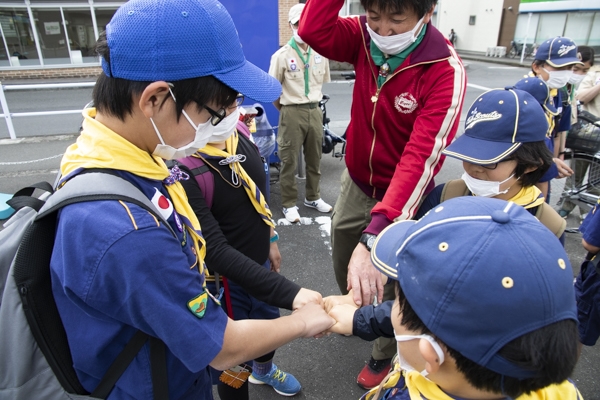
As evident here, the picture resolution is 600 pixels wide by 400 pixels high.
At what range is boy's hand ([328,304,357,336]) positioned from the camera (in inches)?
70.7

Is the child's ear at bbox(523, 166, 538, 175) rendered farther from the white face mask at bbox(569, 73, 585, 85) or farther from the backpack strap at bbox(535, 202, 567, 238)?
the white face mask at bbox(569, 73, 585, 85)

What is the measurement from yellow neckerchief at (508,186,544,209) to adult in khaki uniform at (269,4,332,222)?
3091 millimetres

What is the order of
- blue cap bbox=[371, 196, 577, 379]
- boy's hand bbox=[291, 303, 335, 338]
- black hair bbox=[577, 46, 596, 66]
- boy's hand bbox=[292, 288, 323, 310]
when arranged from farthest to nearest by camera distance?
black hair bbox=[577, 46, 596, 66] → boy's hand bbox=[292, 288, 323, 310] → boy's hand bbox=[291, 303, 335, 338] → blue cap bbox=[371, 196, 577, 379]

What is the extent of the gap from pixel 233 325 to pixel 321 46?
5.17 ft

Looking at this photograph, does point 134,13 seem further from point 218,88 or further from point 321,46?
point 321,46

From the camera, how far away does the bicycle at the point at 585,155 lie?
4.33 metres

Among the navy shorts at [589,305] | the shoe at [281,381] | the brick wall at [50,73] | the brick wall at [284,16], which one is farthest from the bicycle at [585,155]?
the brick wall at [50,73]

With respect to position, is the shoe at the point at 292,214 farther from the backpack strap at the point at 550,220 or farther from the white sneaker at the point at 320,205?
the backpack strap at the point at 550,220

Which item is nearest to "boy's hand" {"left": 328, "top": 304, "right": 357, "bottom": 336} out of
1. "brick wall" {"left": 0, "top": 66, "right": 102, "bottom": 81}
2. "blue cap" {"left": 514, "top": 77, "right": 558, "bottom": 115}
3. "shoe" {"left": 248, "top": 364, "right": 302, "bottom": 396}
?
"shoe" {"left": 248, "top": 364, "right": 302, "bottom": 396}

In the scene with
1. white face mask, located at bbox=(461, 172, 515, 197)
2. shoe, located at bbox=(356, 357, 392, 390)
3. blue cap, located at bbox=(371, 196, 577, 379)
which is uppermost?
blue cap, located at bbox=(371, 196, 577, 379)

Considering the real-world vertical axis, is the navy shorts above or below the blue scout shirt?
below

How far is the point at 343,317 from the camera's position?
183 cm

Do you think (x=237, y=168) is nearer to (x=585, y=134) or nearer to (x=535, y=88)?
(x=535, y=88)

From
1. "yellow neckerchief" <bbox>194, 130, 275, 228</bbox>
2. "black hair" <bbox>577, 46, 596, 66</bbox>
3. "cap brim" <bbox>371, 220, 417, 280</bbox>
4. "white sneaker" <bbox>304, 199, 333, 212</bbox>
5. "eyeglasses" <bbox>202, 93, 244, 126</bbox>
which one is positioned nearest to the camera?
"eyeglasses" <bbox>202, 93, 244, 126</bbox>
